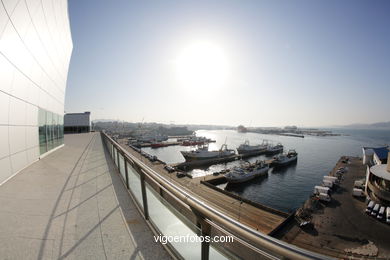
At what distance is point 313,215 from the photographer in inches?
621

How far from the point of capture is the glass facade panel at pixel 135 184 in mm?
3650

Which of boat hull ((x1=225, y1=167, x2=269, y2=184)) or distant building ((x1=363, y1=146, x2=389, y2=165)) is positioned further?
distant building ((x1=363, y1=146, x2=389, y2=165))

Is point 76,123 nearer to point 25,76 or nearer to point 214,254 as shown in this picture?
point 25,76

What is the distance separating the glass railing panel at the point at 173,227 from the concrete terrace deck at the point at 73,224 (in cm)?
23

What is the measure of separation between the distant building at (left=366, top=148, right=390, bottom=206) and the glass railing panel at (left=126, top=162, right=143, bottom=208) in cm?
2538

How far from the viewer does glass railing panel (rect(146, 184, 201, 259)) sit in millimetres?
1999

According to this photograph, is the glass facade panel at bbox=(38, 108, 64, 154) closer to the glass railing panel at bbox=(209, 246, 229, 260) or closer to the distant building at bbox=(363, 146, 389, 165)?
the glass railing panel at bbox=(209, 246, 229, 260)

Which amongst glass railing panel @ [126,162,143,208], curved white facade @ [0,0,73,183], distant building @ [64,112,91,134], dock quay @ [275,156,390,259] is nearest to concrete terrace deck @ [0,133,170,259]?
glass railing panel @ [126,162,143,208]

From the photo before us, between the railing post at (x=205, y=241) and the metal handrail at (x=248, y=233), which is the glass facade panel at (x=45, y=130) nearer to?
the metal handrail at (x=248, y=233)

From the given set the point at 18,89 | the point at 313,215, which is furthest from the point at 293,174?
the point at 18,89

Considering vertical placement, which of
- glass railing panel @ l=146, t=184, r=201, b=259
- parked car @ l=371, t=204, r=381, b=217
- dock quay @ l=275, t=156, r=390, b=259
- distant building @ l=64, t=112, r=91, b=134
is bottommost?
dock quay @ l=275, t=156, r=390, b=259

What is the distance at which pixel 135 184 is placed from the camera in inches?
159

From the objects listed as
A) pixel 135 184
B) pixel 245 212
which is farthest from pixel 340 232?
pixel 135 184

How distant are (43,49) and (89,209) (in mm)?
12133
